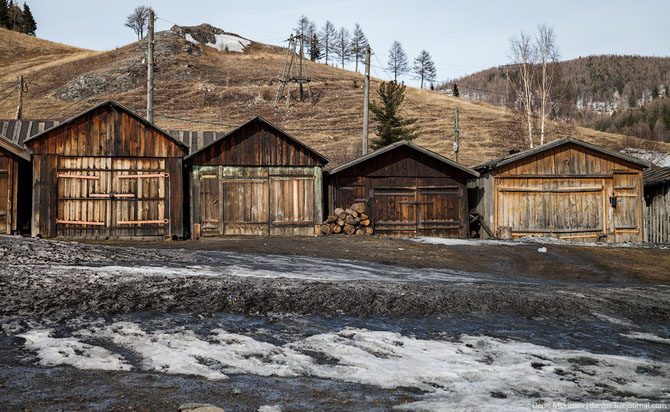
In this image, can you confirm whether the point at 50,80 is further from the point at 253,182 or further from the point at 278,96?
the point at 253,182

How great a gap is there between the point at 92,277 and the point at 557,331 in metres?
6.41

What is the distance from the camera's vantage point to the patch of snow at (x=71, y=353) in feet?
16.3

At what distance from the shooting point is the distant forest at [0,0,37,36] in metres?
106

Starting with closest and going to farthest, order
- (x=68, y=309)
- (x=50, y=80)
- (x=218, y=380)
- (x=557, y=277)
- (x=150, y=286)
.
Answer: (x=218, y=380), (x=68, y=309), (x=150, y=286), (x=557, y=277), (x=50, y=80)

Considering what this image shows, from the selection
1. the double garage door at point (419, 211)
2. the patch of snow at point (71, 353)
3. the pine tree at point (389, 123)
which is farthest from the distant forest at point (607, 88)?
the patch of snow at point (71, 353)

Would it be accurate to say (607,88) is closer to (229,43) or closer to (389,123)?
(229,43)

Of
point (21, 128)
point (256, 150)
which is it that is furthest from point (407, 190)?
point (21, 128)

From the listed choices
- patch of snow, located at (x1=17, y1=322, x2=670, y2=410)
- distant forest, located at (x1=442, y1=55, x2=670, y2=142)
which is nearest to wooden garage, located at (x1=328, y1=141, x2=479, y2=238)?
patch of snow, located at (x1=17, y1=322, x2=670, y2=410)

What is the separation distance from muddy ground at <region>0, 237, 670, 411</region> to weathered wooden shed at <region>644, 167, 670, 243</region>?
46.3 feet

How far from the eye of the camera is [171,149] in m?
21.3

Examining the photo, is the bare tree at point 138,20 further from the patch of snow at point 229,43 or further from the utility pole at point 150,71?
the utility pole at point 150,71

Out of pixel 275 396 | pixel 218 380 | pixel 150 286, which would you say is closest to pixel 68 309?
pixel 150 286

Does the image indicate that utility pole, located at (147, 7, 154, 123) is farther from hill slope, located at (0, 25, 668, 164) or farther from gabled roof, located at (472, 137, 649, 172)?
hill slope, located at (0, 25, 668, 164)

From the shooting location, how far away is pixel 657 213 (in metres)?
25.4
